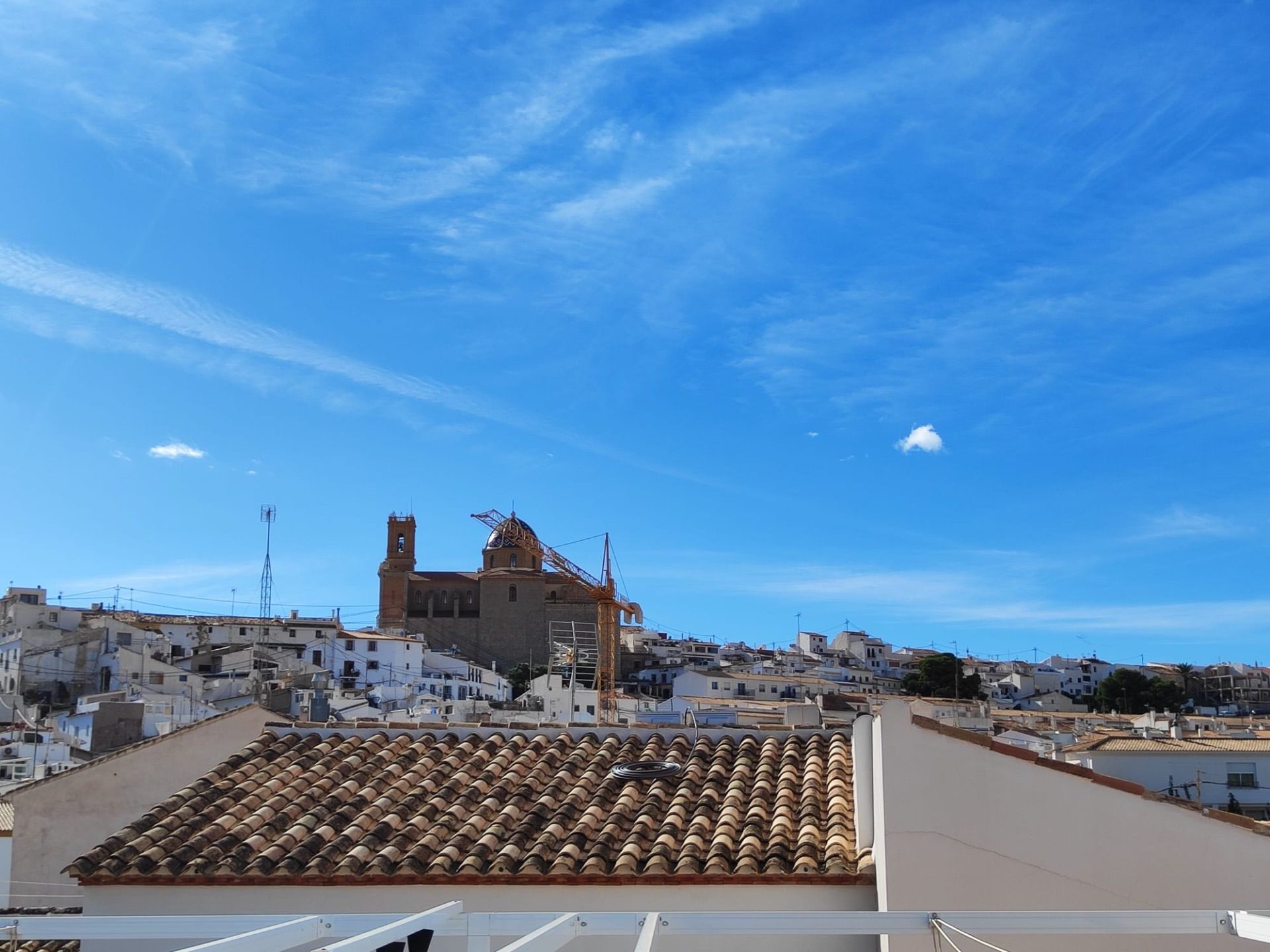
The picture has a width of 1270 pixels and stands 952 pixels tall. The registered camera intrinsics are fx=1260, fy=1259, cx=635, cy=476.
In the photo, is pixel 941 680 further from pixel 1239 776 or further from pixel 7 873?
pixel 7 873

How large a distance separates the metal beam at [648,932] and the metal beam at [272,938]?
1.02 metres

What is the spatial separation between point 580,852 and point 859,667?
89.0m

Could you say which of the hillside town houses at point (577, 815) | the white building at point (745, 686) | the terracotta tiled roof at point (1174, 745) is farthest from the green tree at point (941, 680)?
the hillside town houses at point (577, 815)

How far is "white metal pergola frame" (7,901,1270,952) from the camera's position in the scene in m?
4.12

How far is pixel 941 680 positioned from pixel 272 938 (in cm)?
8170

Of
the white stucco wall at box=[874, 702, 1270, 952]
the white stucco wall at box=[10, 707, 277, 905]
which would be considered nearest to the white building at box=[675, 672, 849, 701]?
the white stucco wall at box=[10, 707, 277, 905]

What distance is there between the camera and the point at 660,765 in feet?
30.4

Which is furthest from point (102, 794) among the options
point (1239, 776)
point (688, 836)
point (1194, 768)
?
point (1239, 776)

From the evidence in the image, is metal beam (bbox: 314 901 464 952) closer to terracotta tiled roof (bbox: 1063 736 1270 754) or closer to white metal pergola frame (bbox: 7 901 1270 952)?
white metal pergola frame (bbox: 7 901 1270 952)

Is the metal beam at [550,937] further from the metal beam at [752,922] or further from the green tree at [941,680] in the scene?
the green tree at [941,680]

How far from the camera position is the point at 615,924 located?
4441 millimetres

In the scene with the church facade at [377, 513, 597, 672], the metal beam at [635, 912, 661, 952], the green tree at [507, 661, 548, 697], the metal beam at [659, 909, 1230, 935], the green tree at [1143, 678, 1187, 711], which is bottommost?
the metal beam at [659, 909, 1230, 935]

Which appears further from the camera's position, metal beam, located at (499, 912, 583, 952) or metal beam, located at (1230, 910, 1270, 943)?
metal beam, located at (1230, 910, 1270, 943)

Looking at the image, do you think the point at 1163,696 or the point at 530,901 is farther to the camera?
the point at 1163,696
